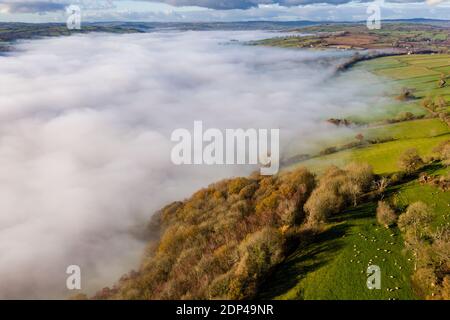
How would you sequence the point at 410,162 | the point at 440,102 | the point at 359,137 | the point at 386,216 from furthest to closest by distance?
the point at 440,102 → the point at 359,137 → the point at 410,162 → the point at 386,216

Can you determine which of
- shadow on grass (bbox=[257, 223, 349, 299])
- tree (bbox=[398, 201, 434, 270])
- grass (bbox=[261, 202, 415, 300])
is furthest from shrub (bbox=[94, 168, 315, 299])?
tree (bbox=[398, 201, 434, 270])

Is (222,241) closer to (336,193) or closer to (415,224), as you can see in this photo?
Result: (336,193)

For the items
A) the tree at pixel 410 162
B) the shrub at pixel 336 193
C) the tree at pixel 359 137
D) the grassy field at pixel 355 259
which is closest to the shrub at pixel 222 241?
the grassy field at pixel 355 259

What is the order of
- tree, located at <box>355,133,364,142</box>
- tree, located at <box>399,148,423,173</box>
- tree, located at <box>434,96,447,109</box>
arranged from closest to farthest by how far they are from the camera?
tree, located at <box>399,148,423,173</box>
tree, located at <box>355,133,364,142</box>
tree, located at <box>434,96,447,109</box>

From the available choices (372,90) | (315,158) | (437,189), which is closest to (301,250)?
(437,189)

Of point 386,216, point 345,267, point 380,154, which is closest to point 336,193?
point 386,216

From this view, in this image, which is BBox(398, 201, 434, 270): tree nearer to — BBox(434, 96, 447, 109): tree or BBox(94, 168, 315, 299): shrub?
BBox(94, 168, 315, 299): shrub

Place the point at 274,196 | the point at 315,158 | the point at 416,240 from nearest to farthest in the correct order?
the point at 416,240
the point at 274,196
the point at 315,158
